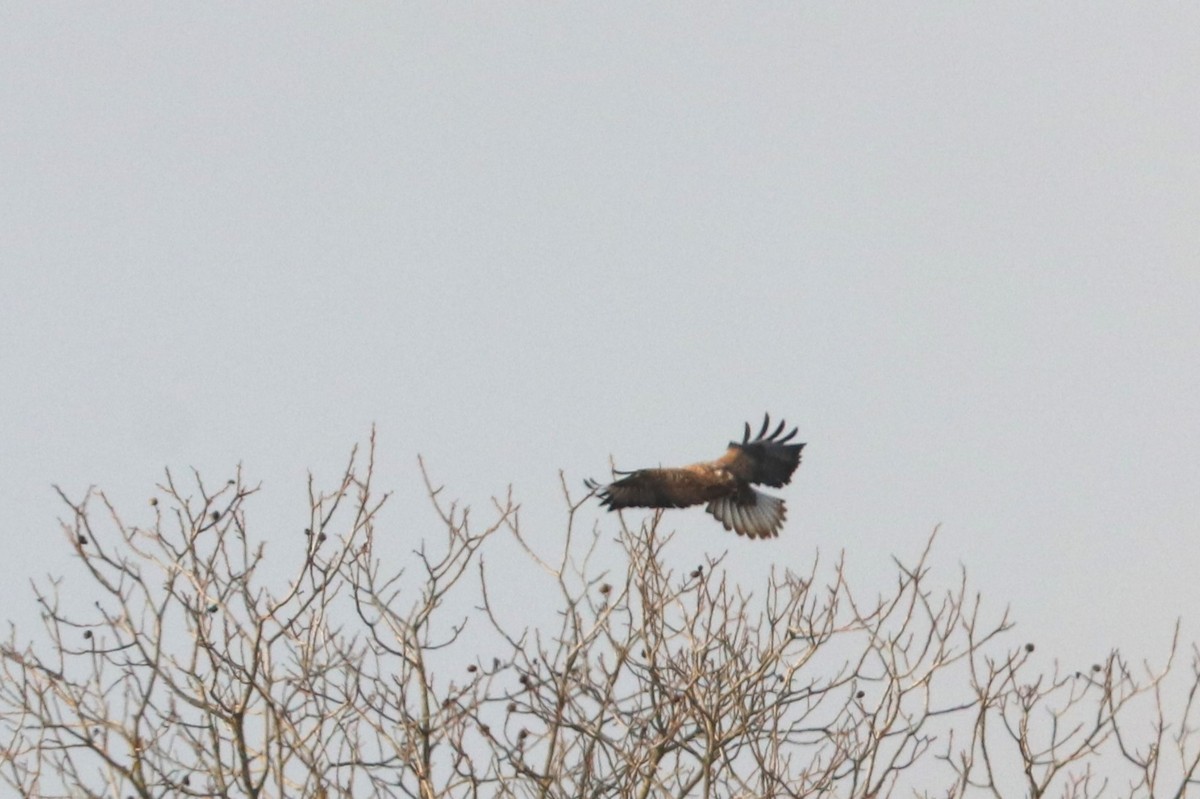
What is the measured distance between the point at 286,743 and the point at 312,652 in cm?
57

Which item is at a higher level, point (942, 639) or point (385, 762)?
point (942, 639)

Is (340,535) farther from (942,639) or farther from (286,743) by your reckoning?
(942,639)

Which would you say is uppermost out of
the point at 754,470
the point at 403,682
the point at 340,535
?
the point at 754,470

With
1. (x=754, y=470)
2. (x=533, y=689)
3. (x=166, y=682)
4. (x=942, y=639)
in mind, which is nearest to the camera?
(x=166, y=682)

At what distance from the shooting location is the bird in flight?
10594 millimetres

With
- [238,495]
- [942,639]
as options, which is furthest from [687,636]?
[238,495]

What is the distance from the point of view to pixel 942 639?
29.4ft

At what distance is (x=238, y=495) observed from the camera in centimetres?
852

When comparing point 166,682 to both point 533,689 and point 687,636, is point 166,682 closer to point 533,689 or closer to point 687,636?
point 533,689

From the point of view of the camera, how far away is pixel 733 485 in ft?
36.2

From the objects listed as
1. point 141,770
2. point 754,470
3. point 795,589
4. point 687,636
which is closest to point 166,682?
point 141,770

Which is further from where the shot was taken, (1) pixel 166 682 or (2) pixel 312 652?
(2) pixel 312 652

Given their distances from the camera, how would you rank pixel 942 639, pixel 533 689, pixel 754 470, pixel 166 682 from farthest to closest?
1. pixel 754 470
2. pixel 942 639
3. pixel 533 689
4. pixel 166 682

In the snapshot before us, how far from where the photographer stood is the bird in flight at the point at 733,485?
10594mm
